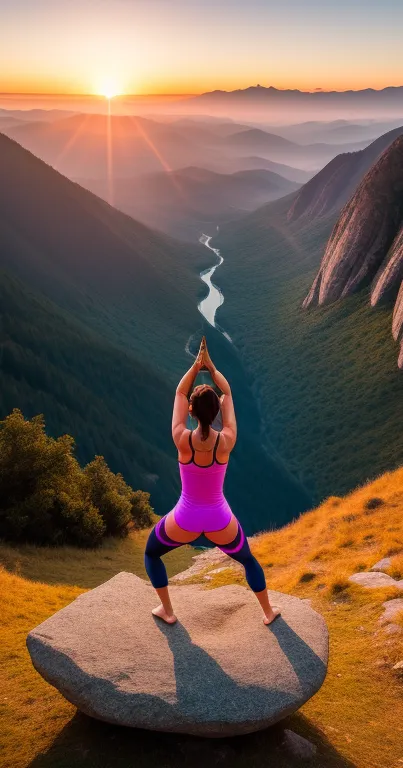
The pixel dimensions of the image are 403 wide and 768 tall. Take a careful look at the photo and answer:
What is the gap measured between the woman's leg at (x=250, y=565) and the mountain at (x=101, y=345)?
63977mm

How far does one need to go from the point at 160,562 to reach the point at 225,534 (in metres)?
1.43

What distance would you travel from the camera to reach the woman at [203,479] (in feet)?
31.7

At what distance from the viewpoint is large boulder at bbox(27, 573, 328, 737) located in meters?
8.85

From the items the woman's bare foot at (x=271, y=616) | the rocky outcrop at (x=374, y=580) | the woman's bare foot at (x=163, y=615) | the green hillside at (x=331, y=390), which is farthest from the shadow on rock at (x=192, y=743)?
the green hillside at (x=331, y=390)

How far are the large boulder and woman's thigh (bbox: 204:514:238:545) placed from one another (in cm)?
188

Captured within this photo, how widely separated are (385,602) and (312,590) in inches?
109

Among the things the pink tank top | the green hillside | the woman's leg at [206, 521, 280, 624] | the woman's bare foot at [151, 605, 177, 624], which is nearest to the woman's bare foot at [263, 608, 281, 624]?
the woman's leg at [206, 521, 280, 624]

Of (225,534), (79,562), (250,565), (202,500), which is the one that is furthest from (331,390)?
(202,500)

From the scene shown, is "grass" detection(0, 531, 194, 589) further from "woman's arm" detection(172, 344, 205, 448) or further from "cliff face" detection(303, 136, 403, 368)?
"cliff face" detection(303, 136, 403, 368)

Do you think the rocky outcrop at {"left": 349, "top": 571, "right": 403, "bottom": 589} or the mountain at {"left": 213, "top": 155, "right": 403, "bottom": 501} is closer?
the rocky outcrop at {"left": 349, "top": 571, "right": 403, "bottom": 589}

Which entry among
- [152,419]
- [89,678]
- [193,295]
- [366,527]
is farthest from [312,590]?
[193,295]

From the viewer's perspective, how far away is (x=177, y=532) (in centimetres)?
1037

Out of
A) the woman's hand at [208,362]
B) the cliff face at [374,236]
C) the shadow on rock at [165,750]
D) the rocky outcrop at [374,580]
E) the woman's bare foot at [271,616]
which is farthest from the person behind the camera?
the cliff face at [374,236]

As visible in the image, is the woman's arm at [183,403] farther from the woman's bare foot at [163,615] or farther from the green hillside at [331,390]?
the green hillside at [331,390]
